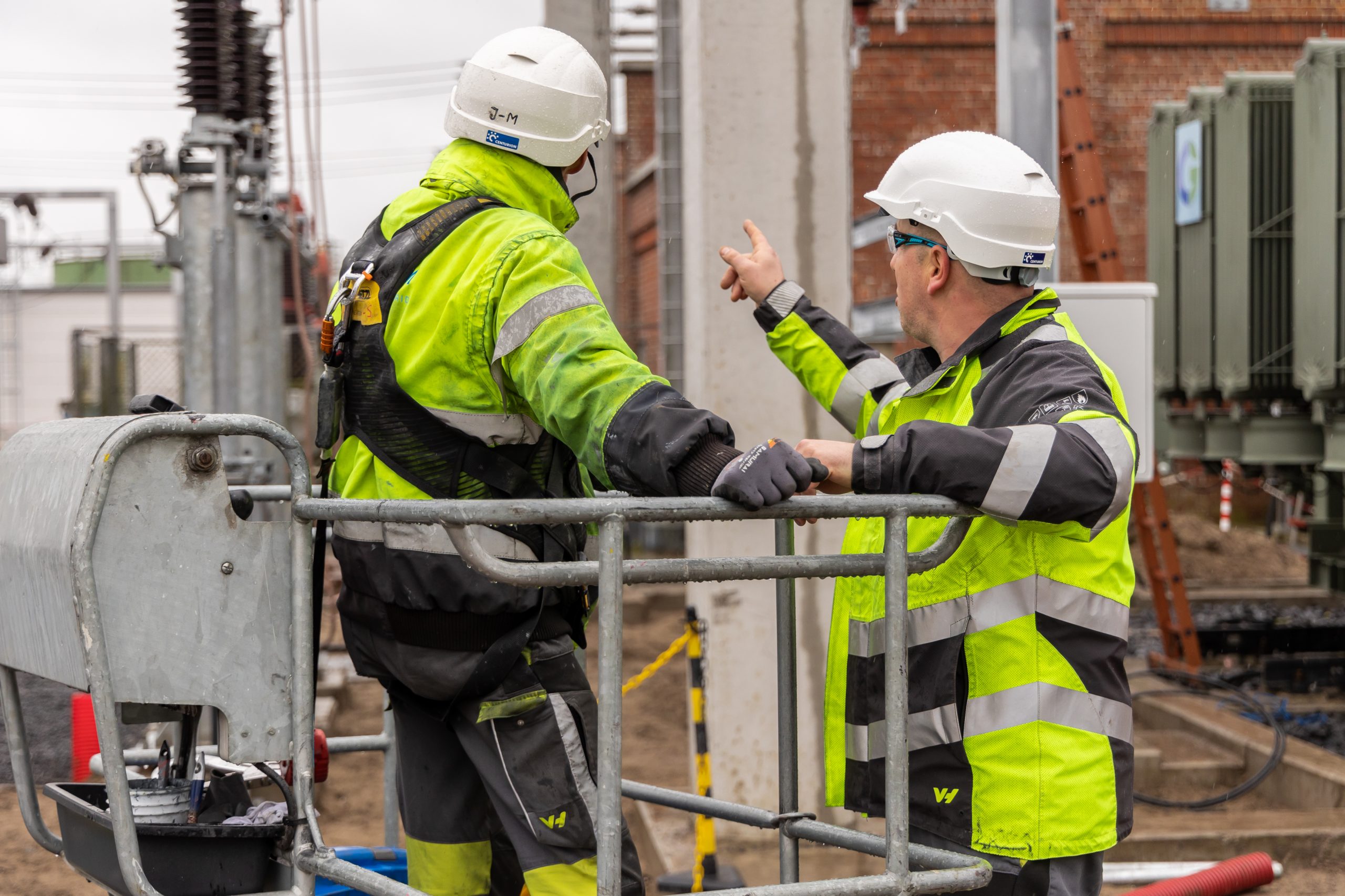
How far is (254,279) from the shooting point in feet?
22.1

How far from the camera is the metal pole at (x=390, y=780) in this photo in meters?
3.49

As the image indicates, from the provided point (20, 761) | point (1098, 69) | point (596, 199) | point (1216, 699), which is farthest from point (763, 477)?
point (1098, 69)

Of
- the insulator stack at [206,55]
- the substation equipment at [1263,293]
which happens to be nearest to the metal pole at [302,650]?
the insulator stack at [206,55]

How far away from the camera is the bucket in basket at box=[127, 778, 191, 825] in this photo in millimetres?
2521

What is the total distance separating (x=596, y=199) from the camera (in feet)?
42.7

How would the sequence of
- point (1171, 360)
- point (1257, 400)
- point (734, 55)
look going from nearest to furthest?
point (734, 55)
point (1257, 400)
point (1171, 360)

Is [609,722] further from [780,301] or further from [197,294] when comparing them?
[197,294]

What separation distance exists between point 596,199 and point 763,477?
11212mm

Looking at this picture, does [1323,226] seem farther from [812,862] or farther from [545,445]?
[545,445]

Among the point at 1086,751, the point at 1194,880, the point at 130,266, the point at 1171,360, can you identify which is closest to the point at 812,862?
the point at 1194,880

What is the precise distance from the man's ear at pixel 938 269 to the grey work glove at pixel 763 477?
70cm

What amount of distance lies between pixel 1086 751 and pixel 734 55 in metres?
4.21

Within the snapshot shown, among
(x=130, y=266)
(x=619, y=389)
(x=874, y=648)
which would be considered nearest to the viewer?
(x=619, y=389)

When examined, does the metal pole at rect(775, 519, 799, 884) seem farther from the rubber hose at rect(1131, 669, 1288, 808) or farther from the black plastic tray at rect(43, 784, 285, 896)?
the rubber hose at rect(1131, 669, 1288, 808)
